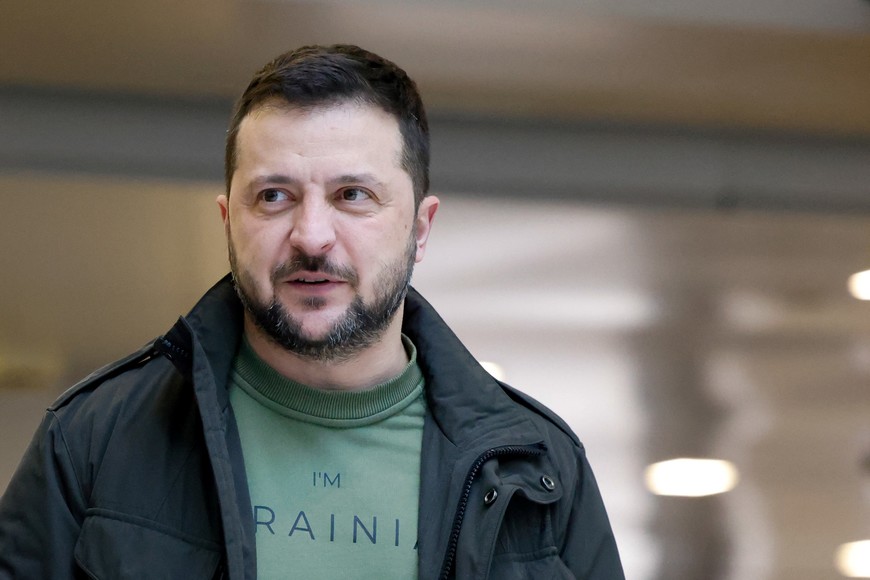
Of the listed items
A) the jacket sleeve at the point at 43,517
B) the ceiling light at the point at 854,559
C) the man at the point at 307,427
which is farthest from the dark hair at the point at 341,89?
the ceiling light at the point at 854,559

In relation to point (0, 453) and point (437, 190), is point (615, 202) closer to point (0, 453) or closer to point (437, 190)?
point (437, 190)

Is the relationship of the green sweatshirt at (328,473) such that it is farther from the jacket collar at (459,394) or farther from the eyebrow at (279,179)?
the eyebrow at (279,179)

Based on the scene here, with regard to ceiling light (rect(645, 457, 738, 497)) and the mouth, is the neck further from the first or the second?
ceiling light (rect(645, 457, 738, 497))

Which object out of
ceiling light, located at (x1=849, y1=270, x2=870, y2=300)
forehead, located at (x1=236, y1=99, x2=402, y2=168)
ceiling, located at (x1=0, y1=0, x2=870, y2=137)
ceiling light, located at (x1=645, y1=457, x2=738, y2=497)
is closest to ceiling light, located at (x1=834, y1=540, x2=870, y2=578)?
ceiling light, located at (x1=645, y1=457, x2=738, y2=497)

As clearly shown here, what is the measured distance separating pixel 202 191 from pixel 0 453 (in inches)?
30.7

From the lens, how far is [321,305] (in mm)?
1411

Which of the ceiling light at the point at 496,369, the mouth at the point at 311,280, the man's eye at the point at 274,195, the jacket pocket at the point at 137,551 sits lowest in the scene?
the jacket pocket at the point at 137,551

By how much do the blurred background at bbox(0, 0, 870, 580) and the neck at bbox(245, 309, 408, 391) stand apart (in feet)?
4.59

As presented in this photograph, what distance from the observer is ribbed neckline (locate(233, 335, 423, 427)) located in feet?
4.82

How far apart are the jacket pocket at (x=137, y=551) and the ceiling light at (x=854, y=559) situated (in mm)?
2268

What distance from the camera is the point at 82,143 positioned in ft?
10.2

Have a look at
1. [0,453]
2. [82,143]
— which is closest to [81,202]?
[82,143]

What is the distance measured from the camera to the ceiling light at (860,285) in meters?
3.36

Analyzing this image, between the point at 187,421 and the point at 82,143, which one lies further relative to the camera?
the point at 82,143
